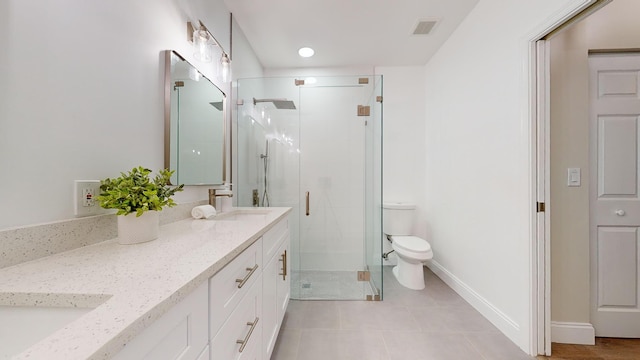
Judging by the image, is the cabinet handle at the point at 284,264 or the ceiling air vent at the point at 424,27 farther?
the ceiling air vent at the point at 424,27

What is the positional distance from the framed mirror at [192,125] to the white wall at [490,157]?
6.76ft

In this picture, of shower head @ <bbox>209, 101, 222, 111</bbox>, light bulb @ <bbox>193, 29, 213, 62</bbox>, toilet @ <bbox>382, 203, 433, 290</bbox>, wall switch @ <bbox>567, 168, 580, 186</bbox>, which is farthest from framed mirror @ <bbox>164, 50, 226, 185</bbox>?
wall switch @ <bbox>567, 168, 580, 186</bbox>

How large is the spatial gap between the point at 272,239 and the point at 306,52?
2221mm

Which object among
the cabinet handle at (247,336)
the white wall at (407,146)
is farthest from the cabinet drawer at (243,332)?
the white wall at (407,146)

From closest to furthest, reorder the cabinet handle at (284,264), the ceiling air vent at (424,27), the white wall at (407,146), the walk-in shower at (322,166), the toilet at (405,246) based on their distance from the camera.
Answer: the cabinet handle at (284,264)
the ceiling air vent at (424,27)
the toilet at (405,246)
the walk-in shower at (322,166)
the white wall at (407,146)

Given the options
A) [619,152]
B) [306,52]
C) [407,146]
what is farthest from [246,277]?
[407,146]

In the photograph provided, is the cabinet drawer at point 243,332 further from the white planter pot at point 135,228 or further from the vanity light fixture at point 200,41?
the vanity light fixture at point 200,41

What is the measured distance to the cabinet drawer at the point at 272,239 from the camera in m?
1.28

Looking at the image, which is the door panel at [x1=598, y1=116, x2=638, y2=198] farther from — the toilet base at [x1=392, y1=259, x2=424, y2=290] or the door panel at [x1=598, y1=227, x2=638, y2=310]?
the toilet base at [x1=392, y1=259, x2=424, y2=290]

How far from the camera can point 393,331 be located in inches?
69.2

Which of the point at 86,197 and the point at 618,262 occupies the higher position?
the point at 86,197

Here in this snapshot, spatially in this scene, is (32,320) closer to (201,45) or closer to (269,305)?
(269,305)

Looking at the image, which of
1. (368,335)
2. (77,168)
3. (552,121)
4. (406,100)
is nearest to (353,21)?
(406,100)

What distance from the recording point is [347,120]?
2.71 metres
